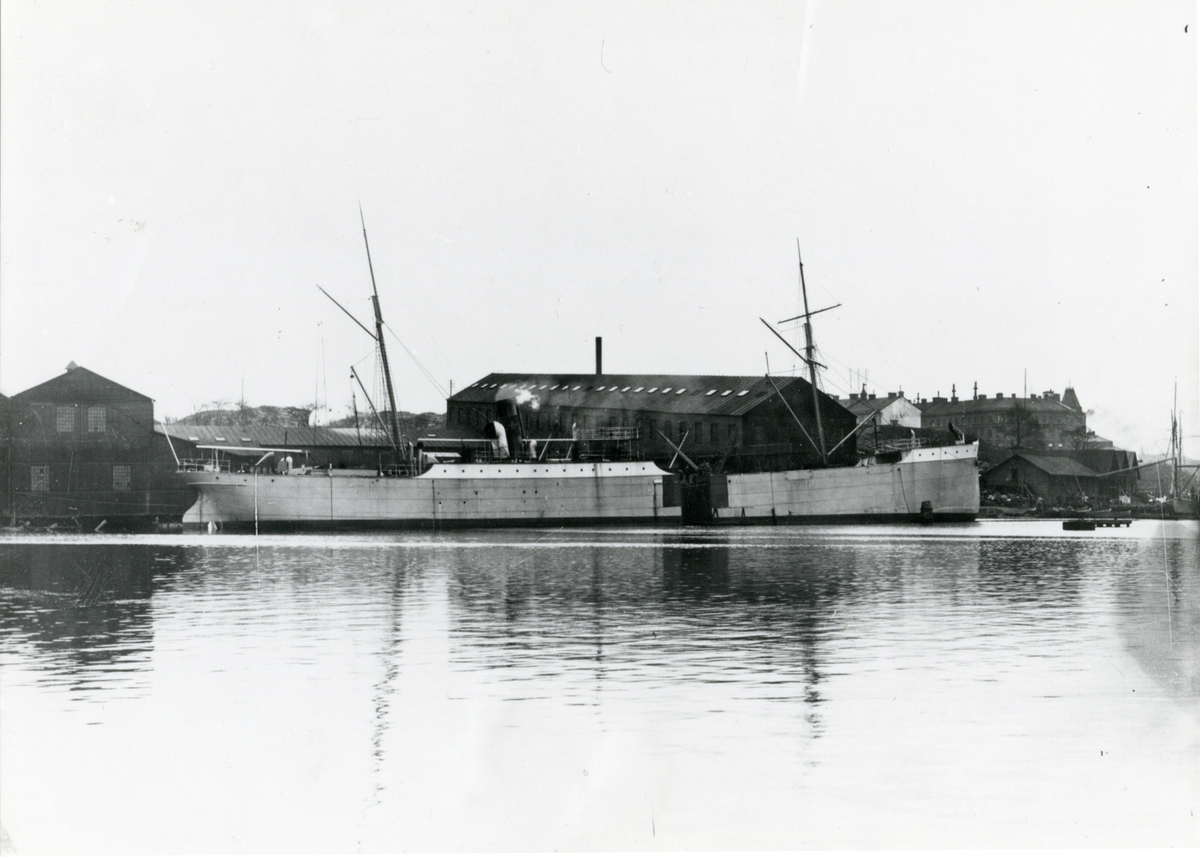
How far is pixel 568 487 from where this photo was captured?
83.3 metres

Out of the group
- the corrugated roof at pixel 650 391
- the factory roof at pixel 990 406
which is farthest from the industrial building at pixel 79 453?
the factory roof at pixel 990 406

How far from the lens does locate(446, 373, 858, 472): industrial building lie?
8669cm

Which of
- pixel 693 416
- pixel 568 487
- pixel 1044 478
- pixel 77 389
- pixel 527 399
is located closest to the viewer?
pixel 77 389

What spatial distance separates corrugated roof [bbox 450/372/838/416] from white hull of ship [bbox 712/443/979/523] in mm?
6499

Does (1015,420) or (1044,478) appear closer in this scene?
(1044,478)

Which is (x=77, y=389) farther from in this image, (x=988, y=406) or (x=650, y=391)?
(x=988, y=406)

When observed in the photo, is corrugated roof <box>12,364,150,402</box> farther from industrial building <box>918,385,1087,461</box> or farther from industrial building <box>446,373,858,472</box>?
industrial building <box>918,385,1087,461</box>

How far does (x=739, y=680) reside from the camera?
17281 millimetres

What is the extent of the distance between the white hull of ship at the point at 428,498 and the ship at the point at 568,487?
7cm

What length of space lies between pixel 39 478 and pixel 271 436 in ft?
59.7

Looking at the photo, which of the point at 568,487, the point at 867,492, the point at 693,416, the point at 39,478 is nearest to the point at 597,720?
the point at 568,487

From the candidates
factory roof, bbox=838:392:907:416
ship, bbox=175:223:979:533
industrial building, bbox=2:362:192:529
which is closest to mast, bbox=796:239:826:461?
ship, bbox=175:223:979:533

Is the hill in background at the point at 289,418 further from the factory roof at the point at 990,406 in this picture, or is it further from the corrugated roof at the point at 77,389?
the factory roof at the point at 990,406

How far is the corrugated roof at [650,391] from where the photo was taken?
288ft
